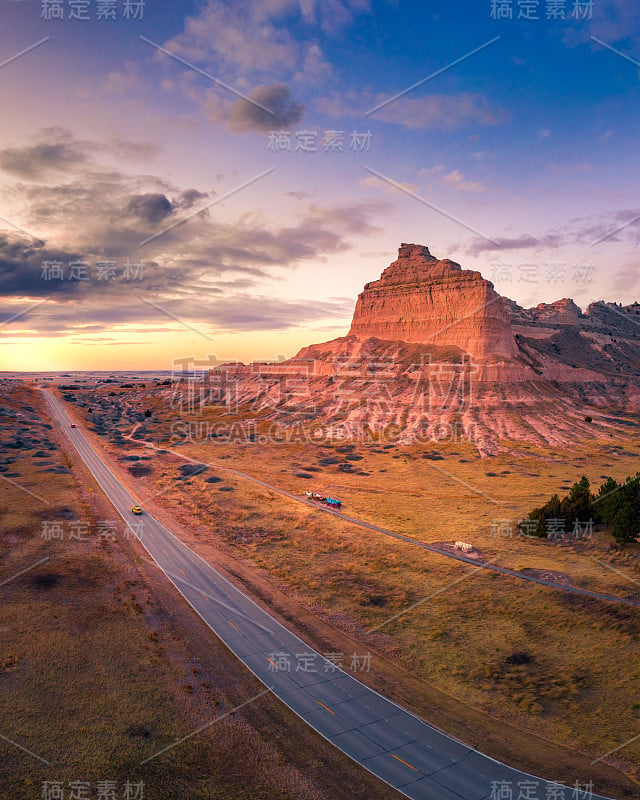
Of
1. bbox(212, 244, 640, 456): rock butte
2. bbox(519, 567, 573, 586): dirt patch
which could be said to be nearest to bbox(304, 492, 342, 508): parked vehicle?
bbox(519, 567, 573, 586): dirt patch

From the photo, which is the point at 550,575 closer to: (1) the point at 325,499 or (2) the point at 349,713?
(2) the point at 349,713

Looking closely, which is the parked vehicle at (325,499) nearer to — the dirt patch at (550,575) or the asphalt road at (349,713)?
the asphalt road at (349,713)

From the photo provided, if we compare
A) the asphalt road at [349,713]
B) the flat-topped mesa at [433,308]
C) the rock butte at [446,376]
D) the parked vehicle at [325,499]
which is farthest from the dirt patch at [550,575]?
the flat-topped mesa at [433,308]

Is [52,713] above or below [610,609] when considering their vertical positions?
below

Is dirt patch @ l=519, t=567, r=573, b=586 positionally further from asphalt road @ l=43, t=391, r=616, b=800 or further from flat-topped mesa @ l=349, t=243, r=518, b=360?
flat-topped mesa @ l=349, t=243, r=518, b=360

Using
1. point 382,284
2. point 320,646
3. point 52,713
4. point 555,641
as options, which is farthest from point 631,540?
point 382,284

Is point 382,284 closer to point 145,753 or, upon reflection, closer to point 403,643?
point 403,643

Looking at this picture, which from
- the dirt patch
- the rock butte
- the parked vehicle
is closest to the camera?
the dirt patch
